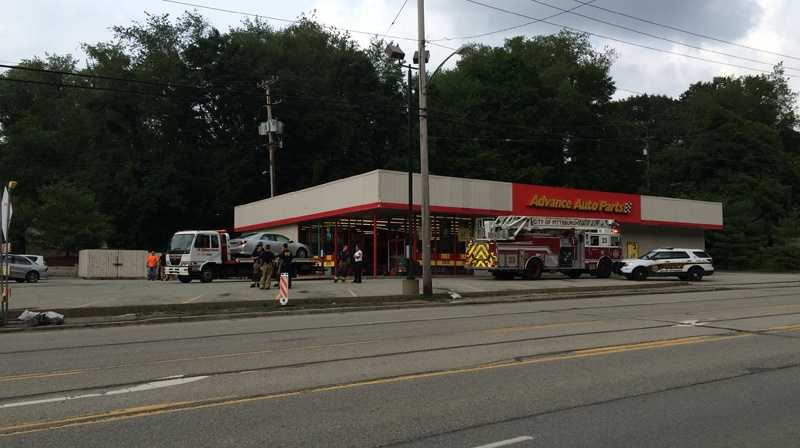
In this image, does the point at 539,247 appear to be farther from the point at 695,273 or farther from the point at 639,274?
the point at 695,273

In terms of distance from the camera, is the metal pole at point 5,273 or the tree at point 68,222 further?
the tree at point 68,222

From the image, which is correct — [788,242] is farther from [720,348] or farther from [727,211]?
[720,348]

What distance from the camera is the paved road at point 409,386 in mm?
6059

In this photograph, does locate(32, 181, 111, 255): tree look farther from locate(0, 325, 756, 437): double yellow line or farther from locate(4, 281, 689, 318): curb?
locate(0, 325, 756, 437): double yellow line

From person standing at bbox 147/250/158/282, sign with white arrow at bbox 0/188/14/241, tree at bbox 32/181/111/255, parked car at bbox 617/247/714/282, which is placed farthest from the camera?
tree at bbox 32/181/111/255

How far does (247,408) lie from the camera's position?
695cm

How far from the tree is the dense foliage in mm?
534

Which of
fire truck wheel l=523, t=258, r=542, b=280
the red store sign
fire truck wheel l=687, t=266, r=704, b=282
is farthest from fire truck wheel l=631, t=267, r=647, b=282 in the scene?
the red store sign

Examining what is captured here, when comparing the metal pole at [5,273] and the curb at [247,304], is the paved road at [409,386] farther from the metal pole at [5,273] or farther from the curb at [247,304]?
the curb at [247,304]

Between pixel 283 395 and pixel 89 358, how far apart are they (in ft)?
15.1

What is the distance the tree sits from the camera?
168 ft

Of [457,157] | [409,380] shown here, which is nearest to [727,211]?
[457,157]

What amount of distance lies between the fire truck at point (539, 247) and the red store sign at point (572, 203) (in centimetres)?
606

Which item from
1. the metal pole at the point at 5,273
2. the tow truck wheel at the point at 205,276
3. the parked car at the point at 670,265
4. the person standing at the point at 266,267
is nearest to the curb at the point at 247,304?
the metal pole at the point at 5,273
